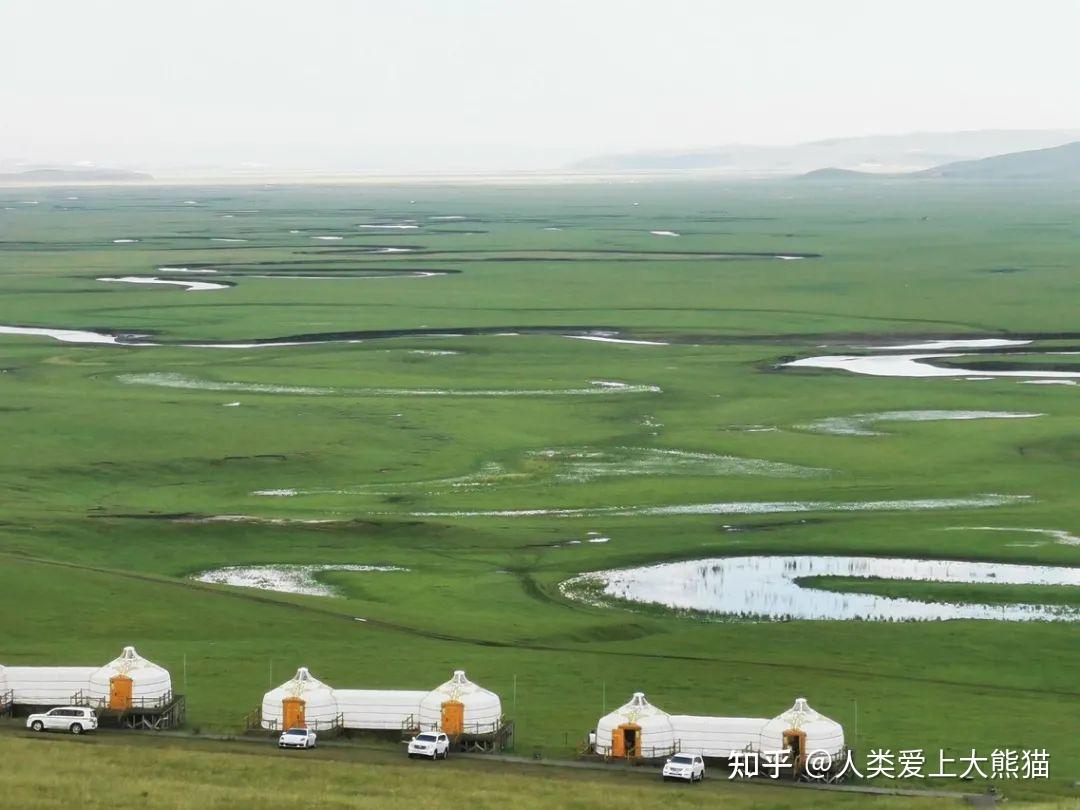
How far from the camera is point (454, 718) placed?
37062 mm

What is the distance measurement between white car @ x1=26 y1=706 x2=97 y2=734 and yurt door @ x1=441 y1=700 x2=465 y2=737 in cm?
677

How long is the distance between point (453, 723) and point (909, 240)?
155055 millimetres

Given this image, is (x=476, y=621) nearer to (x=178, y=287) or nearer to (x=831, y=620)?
(x=831, y=620)

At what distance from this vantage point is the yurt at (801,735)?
35.3 metres

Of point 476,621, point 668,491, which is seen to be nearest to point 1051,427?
point 668,491

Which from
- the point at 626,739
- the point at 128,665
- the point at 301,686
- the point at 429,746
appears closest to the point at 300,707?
the point at 301,686

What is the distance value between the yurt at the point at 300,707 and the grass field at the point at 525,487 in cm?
177

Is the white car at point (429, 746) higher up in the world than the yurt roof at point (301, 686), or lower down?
lower down

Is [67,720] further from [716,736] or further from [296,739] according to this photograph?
[716,736]

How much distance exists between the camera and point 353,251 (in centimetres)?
17300

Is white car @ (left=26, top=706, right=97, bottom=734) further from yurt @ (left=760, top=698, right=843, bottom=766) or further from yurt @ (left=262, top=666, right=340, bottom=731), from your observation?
yurt @ (left=760, top=698, right=843, bottom=766)

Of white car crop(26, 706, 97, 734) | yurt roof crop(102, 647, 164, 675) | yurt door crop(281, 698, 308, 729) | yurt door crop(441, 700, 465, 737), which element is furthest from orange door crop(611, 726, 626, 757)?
white car crop(26, 706, 97, 734)

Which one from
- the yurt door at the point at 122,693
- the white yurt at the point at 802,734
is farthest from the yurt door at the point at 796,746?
the yurt door at the point at 122,693

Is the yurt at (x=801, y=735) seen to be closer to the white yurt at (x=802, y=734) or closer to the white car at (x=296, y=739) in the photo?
the white yurt at (x=802, y=734)
